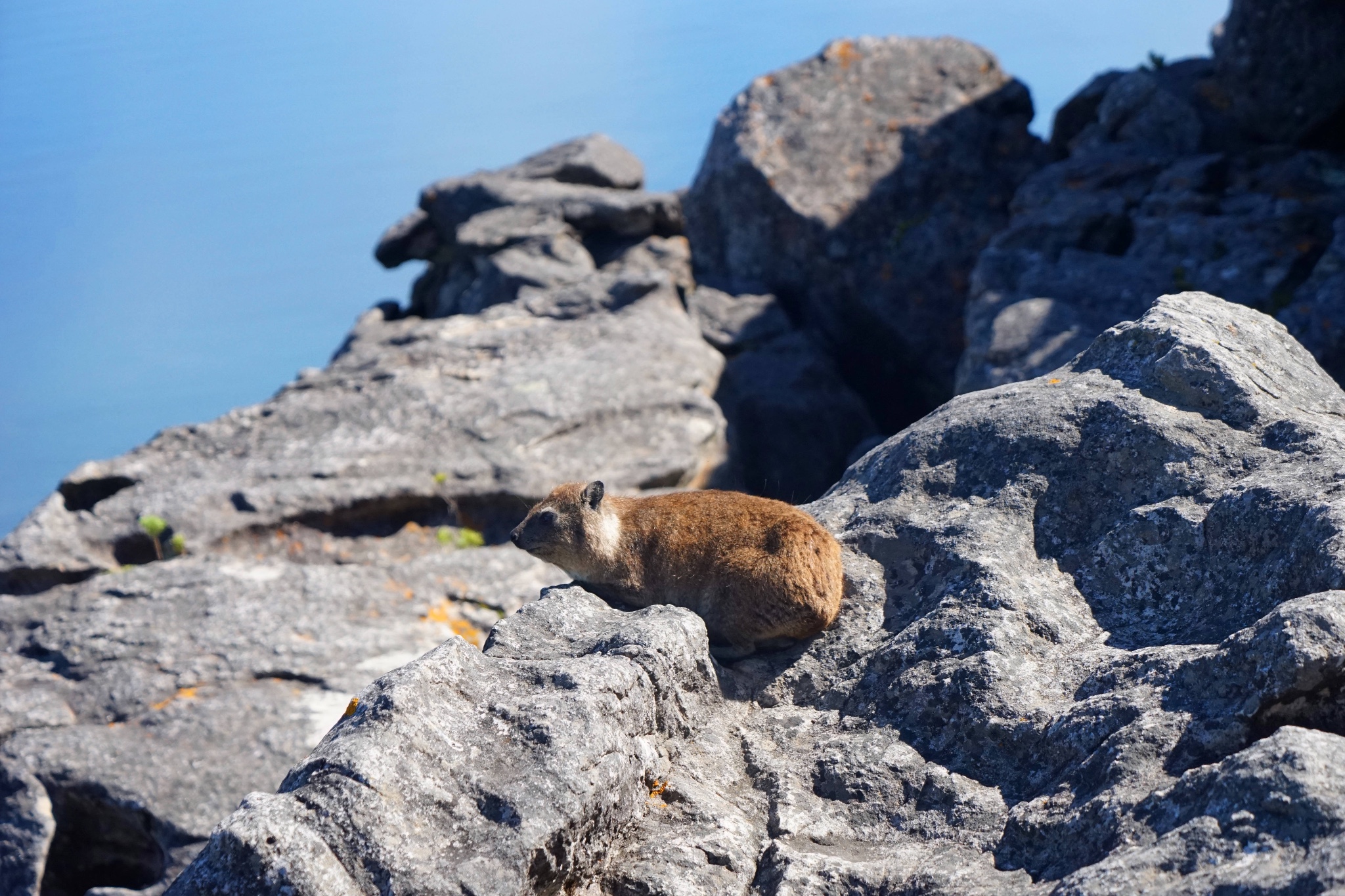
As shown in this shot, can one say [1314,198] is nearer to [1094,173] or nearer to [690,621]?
[1094,173]

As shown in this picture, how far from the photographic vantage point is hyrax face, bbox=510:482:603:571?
24.4 feet

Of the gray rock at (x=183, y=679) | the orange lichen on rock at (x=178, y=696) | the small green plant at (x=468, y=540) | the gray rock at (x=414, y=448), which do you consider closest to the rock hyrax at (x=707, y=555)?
the gray rock at (x=183, y=679)

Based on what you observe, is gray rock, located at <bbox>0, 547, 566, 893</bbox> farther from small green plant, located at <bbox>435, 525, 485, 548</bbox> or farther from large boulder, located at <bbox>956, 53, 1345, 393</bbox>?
large boulder, located at <bbox>956, 53, 1345, 393</bbox>

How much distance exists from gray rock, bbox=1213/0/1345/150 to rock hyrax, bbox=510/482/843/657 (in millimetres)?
10639

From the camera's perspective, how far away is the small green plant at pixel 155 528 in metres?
11.6

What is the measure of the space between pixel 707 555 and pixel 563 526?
1.40m

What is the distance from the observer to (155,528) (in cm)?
1162

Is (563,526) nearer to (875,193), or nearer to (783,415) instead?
(783,415)

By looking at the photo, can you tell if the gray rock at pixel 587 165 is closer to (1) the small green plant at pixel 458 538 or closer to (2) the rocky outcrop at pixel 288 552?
(2) the rocky outcrop at pixel 288 552

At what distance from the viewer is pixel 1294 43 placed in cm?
1339

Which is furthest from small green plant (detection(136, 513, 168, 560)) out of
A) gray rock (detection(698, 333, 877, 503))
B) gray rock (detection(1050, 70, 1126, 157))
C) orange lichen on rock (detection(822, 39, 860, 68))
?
gray rock (detection(1050, 70, 1126, 157))

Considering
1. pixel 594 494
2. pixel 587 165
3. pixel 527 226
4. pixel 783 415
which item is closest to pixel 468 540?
pixel 783 415

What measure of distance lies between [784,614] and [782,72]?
13.9 meters

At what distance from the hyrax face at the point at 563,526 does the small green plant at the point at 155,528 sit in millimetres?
5469
